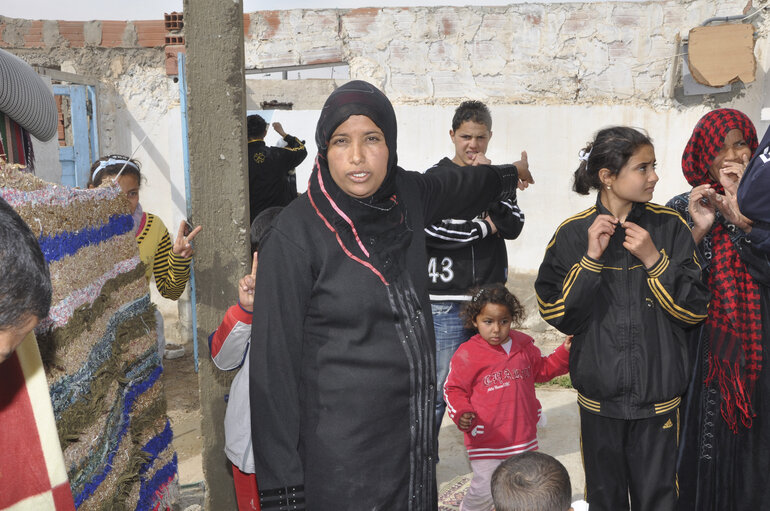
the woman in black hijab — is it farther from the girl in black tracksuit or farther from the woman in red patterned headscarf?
the woman in red patterned headscarf

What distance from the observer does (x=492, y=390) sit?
3.03 metres

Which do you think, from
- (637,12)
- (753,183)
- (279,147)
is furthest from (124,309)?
(637,12)

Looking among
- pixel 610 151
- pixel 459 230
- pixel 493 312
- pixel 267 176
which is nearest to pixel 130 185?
pixel 267 176

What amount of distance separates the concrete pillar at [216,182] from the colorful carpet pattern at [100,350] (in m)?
0.19

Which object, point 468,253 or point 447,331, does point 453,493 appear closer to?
point 447,331

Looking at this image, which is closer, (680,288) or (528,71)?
(680,288)

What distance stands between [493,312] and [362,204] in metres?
1.53

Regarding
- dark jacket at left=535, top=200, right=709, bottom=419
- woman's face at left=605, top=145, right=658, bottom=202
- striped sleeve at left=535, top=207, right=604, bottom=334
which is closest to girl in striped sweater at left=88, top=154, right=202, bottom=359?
striped sleeve at left=535, top=207, right=604, bottom=334

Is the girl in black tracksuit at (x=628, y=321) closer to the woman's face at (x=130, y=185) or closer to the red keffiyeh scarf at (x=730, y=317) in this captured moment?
the red keffiyeh scarf at (x=730, y=317)

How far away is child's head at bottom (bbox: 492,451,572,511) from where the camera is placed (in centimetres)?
191

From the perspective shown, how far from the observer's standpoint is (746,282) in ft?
8.55

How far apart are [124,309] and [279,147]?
2.82m

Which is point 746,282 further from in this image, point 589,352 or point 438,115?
point 438,115

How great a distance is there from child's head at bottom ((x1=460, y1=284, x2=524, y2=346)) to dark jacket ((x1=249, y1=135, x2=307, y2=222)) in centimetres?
202
